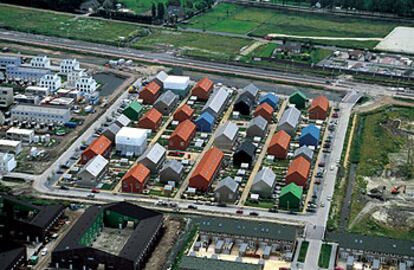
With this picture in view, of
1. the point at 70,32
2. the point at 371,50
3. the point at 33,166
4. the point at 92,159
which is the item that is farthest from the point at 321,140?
the point at 70,32

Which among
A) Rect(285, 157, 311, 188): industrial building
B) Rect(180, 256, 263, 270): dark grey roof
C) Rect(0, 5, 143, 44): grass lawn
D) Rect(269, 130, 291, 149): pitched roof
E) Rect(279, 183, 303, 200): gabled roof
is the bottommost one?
Rect(180, 256, 263, 270): dark grey roof

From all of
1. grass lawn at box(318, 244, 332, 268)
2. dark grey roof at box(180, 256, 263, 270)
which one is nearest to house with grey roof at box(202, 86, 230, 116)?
grass lawn at box(318, 244, 332, 268)

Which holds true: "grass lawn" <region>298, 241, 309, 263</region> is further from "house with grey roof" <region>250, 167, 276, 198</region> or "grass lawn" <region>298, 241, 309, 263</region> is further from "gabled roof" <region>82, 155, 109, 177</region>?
"gabled roof" <region>82, 155, 109, 177</region>

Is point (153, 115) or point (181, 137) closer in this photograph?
point (181, 137)

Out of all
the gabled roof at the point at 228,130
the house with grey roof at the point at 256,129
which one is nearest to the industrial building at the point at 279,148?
the house with grey roof at the point at 256,129

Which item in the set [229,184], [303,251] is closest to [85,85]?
[229,184]

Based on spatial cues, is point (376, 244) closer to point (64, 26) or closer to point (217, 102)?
point (217, 102)

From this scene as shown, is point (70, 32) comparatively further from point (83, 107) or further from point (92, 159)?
point (92, 159)

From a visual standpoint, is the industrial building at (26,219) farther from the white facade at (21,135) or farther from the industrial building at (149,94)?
the industrial building at (149,94)

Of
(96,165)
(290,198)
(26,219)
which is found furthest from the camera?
(96,165)
